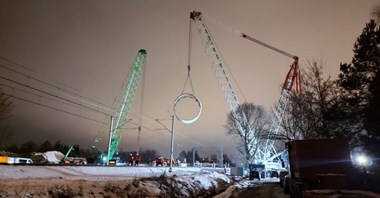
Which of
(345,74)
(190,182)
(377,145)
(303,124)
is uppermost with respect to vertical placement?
(345,74)

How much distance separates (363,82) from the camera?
3247 cm

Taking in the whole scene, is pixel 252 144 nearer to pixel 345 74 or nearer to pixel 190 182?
pixel 345 74

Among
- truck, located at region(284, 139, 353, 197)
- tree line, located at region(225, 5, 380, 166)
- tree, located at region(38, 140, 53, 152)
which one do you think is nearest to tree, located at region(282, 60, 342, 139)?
tree line, located at region(225, 5, 380, 166)

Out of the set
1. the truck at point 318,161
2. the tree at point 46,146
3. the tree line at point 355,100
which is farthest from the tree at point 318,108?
the tree at point 46,146

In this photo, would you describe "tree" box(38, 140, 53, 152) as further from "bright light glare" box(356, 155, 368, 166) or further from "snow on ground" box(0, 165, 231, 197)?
"bright light glare" box(356, 155, 368, 166)

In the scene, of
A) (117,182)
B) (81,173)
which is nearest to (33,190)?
(117,182)

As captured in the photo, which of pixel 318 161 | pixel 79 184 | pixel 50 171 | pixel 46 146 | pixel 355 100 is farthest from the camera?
pixel 46 146

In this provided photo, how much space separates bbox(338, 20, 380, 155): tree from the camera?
3067cm

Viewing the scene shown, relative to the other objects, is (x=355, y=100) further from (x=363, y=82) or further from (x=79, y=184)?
(x=79, y=184)

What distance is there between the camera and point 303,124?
47.1 meters

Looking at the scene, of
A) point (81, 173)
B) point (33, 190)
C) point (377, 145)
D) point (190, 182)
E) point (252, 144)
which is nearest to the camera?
point (33, 190)

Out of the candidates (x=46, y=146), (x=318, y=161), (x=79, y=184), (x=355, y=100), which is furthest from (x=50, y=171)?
(x=46, y=146)

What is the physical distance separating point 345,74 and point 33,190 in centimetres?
3346

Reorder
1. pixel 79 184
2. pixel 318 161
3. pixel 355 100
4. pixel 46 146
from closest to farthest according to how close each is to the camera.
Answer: pixel 79 184, pixel 318 161, pixel 355 100, pixel 46 146
